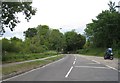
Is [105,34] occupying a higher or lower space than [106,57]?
higher

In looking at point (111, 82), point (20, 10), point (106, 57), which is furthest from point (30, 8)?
point (106, 57)

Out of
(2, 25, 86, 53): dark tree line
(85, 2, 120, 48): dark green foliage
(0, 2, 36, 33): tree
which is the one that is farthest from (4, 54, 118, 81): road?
(85, 2, 120, 48): dark green foliage

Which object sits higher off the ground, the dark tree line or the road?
the dark tree line

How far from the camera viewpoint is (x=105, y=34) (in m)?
109

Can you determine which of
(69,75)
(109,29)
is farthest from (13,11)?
(109,29)

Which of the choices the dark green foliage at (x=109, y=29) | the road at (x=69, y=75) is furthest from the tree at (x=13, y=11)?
the dark green foliage at (x=109, y=29)

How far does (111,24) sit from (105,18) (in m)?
11.0

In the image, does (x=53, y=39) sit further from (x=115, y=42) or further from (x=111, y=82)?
(x=111, y=82)

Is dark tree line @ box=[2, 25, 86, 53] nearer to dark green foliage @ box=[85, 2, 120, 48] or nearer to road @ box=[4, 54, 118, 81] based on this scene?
dark green foliage @ box=[85, 2, 120, 48]

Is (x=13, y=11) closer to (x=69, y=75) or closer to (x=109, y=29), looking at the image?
(x=69, y=75)

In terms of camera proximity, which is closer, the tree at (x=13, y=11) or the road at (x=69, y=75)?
the road at (x=69, y=75)

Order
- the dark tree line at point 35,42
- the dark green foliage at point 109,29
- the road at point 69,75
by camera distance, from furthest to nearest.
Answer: the dark green foliage at point 109,29 < the dark tree line at point 35,42 < the road at point 69,75

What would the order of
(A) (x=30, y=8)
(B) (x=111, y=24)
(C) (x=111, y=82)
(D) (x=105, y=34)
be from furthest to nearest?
(D) (x=105, y=34) < (B) (x=111, y=24) < (A) (x=30, y=8) < (C) (x=111, y=82)

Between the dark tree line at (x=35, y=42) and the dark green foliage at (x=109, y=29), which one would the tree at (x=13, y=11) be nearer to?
the dark tree line at (x=35, y=42)
